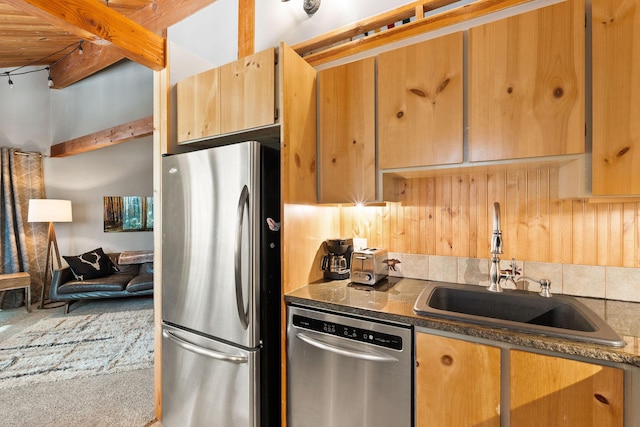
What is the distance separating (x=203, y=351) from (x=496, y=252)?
1627mm

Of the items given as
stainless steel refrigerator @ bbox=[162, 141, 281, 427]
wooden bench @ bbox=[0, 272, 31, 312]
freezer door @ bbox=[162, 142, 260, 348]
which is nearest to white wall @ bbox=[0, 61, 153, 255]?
wooden bench @ bbox=[0, 272, 31, 312]

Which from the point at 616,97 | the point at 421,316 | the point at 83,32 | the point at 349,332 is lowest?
the point at 349,332

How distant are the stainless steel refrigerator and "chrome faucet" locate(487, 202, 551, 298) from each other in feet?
3.65

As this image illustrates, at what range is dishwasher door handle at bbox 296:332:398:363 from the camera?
1242mm

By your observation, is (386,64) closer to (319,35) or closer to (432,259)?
(319,35)

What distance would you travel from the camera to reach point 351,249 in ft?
6.31

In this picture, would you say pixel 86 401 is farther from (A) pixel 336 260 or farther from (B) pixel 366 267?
(B) pixel 366 267

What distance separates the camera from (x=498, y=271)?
1483 millimetres

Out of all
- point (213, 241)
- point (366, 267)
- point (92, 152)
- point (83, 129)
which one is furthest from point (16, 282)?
point (366, 267)

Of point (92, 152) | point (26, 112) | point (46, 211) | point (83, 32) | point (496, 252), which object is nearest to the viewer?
point (496, 252)

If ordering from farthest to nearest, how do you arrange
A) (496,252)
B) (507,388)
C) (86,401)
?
(86,401) < (496,252) < (507,388)

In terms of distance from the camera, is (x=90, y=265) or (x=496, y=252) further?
(x=90, y=265)

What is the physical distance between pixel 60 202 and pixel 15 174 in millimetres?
759

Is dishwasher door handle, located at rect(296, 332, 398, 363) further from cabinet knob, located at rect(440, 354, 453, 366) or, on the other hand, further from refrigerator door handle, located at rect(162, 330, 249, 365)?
refrigerator door handle, located at rect(162, 330, 249, 365)
